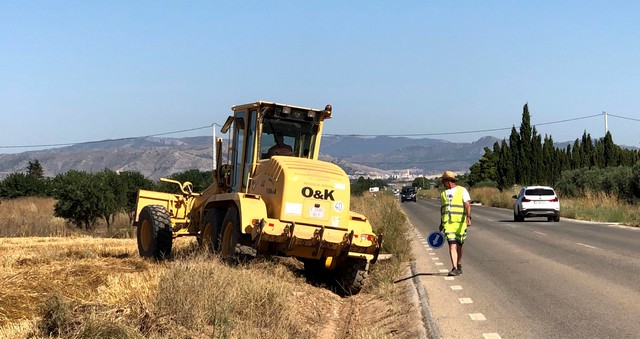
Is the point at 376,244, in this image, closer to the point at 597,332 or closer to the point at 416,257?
the point at 597,332

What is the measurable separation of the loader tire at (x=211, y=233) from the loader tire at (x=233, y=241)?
0.68 feet

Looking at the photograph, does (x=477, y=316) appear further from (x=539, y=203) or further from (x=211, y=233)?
(x=539, y=203)

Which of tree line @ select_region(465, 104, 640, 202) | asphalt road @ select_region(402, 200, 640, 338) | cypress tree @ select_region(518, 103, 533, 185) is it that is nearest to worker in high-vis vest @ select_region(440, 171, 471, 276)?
asphalt road @ select_region(402, 200, 640, 338)

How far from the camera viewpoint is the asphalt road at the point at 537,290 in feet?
28.5

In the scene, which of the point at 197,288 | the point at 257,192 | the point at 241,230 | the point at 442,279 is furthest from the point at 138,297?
the point at 442,279

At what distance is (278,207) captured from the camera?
11641 mm

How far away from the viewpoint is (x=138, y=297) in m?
8.52

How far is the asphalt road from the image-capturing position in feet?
28.5

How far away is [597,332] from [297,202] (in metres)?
4.95

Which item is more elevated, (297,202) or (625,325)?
(297,202)

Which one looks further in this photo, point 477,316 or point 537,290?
point 537,290

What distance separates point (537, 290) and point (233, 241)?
4.84 m

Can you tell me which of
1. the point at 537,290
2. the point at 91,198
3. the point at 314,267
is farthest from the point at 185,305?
the point at 91,198

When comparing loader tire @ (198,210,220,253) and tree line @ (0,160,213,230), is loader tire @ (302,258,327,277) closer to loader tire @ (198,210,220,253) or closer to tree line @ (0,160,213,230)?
loader tire @ (198,210,220,253)
